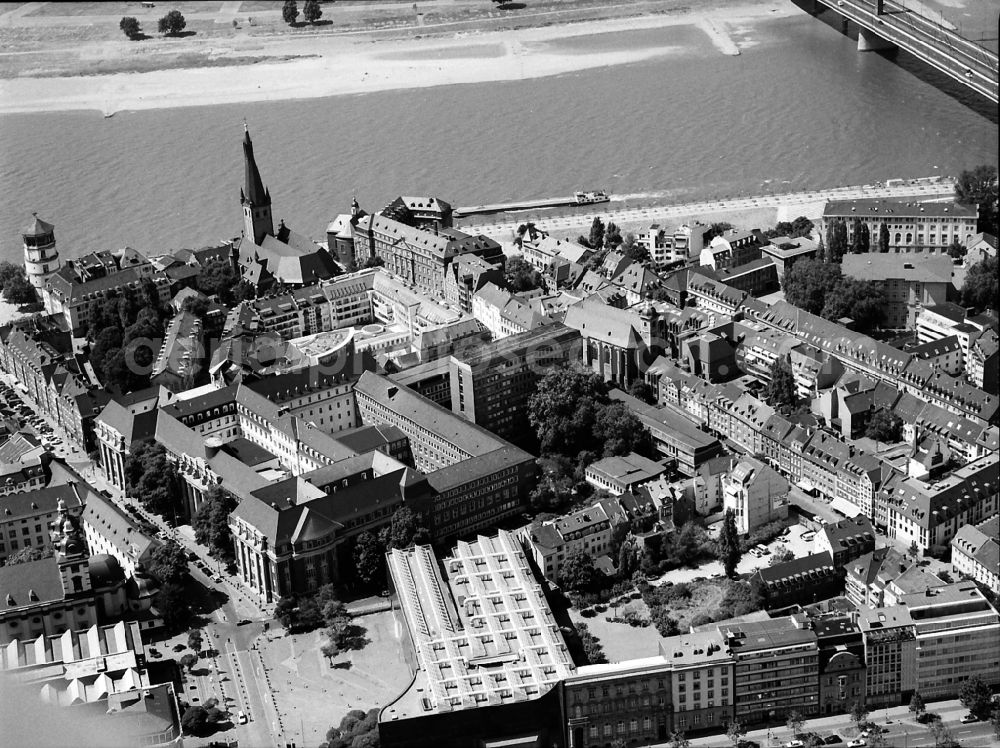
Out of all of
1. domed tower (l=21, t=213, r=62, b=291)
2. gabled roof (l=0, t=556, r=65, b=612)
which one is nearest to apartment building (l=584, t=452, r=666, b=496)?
gabled roof (l=0, t=556, r=65, b=612)

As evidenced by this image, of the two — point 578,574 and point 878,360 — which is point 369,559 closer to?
point 578,574

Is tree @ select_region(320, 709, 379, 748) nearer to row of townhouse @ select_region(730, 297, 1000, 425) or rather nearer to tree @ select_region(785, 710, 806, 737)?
tree @ select_region(785, 710, 806, 737)

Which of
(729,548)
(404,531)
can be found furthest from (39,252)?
(729,548)

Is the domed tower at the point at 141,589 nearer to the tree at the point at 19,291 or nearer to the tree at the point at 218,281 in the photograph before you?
the tree at the point at 218,281

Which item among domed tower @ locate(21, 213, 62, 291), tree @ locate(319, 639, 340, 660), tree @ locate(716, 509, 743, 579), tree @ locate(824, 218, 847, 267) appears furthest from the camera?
domed tower @ locate(21, 213, 62, 291)

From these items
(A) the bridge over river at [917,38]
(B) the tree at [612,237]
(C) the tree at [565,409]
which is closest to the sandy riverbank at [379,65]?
(A) the bridge over river at [917,38]

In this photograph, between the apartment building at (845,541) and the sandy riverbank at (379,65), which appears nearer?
the apartment building at (845,541)
